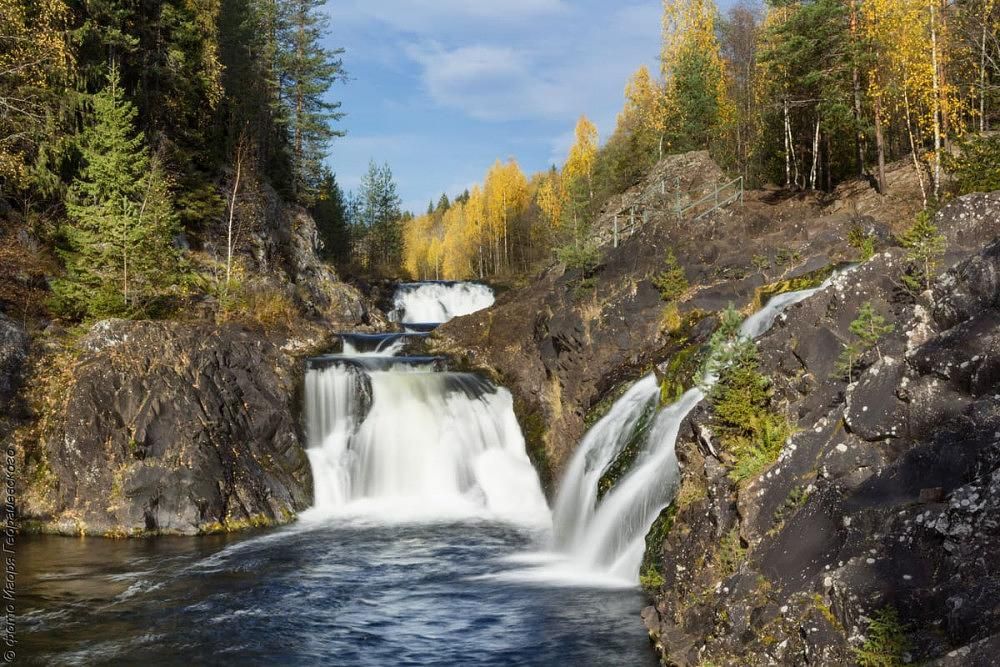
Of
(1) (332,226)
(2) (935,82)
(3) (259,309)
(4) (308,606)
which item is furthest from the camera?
(1) (332,226)

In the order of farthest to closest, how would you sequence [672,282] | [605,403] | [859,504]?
1. [672,282]
2. [605,403]
3. [859,504]

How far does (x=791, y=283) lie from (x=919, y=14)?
43.0ft

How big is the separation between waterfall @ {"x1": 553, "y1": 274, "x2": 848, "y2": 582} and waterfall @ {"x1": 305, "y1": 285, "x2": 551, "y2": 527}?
11.5 feet

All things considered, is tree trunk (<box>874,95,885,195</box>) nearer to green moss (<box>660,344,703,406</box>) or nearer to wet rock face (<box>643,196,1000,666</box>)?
green moss (<box>660,344,703,406</box>)

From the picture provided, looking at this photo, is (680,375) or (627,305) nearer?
(680,375)

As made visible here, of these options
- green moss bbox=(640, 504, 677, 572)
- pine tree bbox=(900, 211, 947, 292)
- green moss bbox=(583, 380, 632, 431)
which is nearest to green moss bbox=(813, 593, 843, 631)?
green moss bbox=(640, 504, 677, 572)

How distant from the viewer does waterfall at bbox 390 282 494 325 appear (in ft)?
128

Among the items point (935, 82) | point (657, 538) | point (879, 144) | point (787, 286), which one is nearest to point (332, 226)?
point (879, 144)

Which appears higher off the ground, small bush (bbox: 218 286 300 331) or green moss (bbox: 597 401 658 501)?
small bush (bbox: 218 286 300 331)

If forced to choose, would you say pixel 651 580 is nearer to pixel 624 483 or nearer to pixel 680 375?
pixel 624 483

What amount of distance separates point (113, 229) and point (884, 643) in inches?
757

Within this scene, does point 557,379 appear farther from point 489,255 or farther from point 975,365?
point 489,255

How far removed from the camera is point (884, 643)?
5285mm

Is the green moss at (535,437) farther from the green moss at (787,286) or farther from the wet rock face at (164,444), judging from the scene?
the green moss at (787,286)
